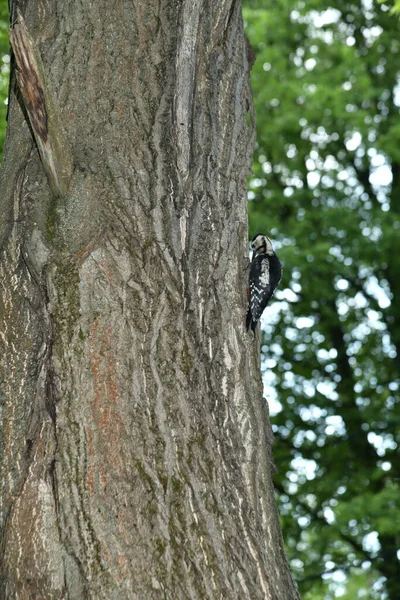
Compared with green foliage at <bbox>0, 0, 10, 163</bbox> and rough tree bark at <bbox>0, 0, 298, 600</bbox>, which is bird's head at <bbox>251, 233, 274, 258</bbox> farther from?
green foliage at <bbox>0, 0, 10, 163</bbox>

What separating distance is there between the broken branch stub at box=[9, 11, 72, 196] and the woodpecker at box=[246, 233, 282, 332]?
100 cm

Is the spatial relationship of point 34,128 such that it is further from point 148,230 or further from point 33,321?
point 33,321

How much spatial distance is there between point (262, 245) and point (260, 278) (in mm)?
1523

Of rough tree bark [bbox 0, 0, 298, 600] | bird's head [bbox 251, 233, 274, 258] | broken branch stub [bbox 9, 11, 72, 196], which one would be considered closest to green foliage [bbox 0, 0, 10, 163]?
bird's head [bbox 251, 233, 274, 258]

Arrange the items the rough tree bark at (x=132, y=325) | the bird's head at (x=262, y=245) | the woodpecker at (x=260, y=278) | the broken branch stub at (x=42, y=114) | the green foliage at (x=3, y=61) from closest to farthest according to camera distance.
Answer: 1. the rough tree bark at (x=132, y=325)
2. the broken branch stub at (x=42, y=114)
3. the woodpecker at (x=260, y=278)
4. the bird's head at (x=262, y=245)
5. the green foliage at (x=3, y=61)

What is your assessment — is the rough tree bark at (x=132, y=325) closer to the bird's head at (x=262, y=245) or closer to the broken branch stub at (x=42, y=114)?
the broken branch stub at (x=42, y=114)

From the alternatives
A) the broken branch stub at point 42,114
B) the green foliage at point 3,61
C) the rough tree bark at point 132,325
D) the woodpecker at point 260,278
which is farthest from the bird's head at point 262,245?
the green foliage at point 3,61

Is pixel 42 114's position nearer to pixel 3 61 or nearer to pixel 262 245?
pixel 262 245

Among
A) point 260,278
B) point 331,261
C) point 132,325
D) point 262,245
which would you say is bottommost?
point 132,325

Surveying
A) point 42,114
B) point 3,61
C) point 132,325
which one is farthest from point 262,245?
point 3,61

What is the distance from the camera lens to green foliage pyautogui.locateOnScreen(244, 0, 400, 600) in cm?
1101

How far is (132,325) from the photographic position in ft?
9.16

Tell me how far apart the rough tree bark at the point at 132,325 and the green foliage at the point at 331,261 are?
23.6 ft

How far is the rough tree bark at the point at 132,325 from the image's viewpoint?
248 cm
